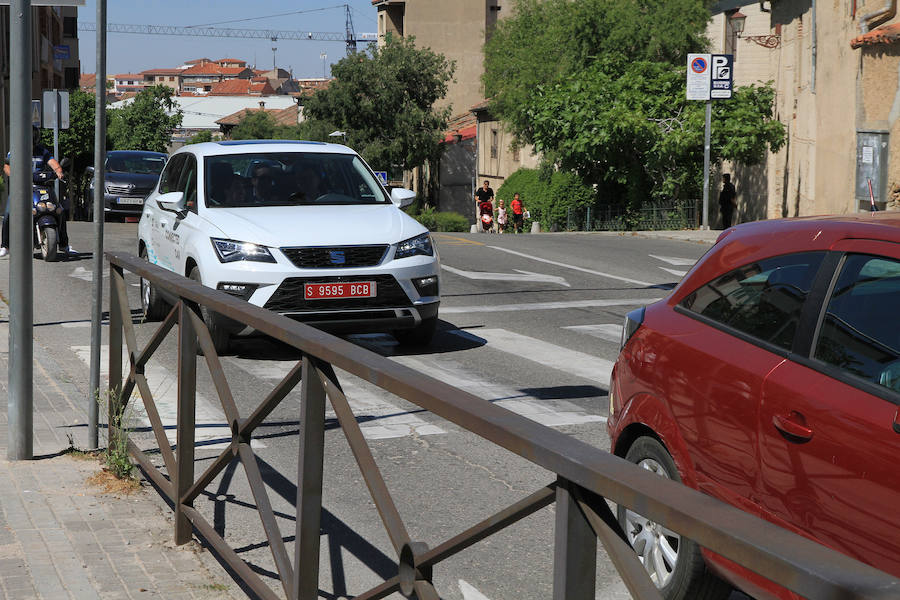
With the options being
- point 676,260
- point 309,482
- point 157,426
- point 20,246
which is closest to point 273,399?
point 309,482

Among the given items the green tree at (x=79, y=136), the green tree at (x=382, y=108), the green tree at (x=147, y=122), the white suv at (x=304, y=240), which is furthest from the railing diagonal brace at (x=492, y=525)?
the green tree at (x=147, y=122)

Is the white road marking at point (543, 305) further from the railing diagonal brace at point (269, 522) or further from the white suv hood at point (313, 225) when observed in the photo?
the railing diagonal brace at point (269, 522)

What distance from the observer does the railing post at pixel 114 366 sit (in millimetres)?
5816

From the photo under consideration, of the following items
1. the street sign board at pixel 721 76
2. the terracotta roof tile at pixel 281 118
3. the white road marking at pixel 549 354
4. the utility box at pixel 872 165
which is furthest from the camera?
the terracotta roof tile at pixel 281 118

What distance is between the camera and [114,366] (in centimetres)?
607

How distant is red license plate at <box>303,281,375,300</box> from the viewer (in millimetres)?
9070

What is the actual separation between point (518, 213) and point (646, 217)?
10.5m

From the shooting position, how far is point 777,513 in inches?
136

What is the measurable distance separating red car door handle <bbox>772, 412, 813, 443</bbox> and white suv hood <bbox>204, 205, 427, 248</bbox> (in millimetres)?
6007

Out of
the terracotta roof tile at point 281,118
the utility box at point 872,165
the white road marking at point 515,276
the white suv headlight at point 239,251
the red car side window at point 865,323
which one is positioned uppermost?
the terracotta roof tile at point 281,118

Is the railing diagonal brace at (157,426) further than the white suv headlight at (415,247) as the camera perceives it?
No

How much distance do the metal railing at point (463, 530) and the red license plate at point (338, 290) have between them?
398 cm

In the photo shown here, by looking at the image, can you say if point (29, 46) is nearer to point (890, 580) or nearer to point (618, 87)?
point (890, 580)

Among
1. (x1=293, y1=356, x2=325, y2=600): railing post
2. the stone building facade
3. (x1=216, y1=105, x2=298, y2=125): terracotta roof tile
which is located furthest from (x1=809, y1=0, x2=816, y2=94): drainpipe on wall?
(x1=216, y1=105, x2=298, y2=125): terracotta roof tile
